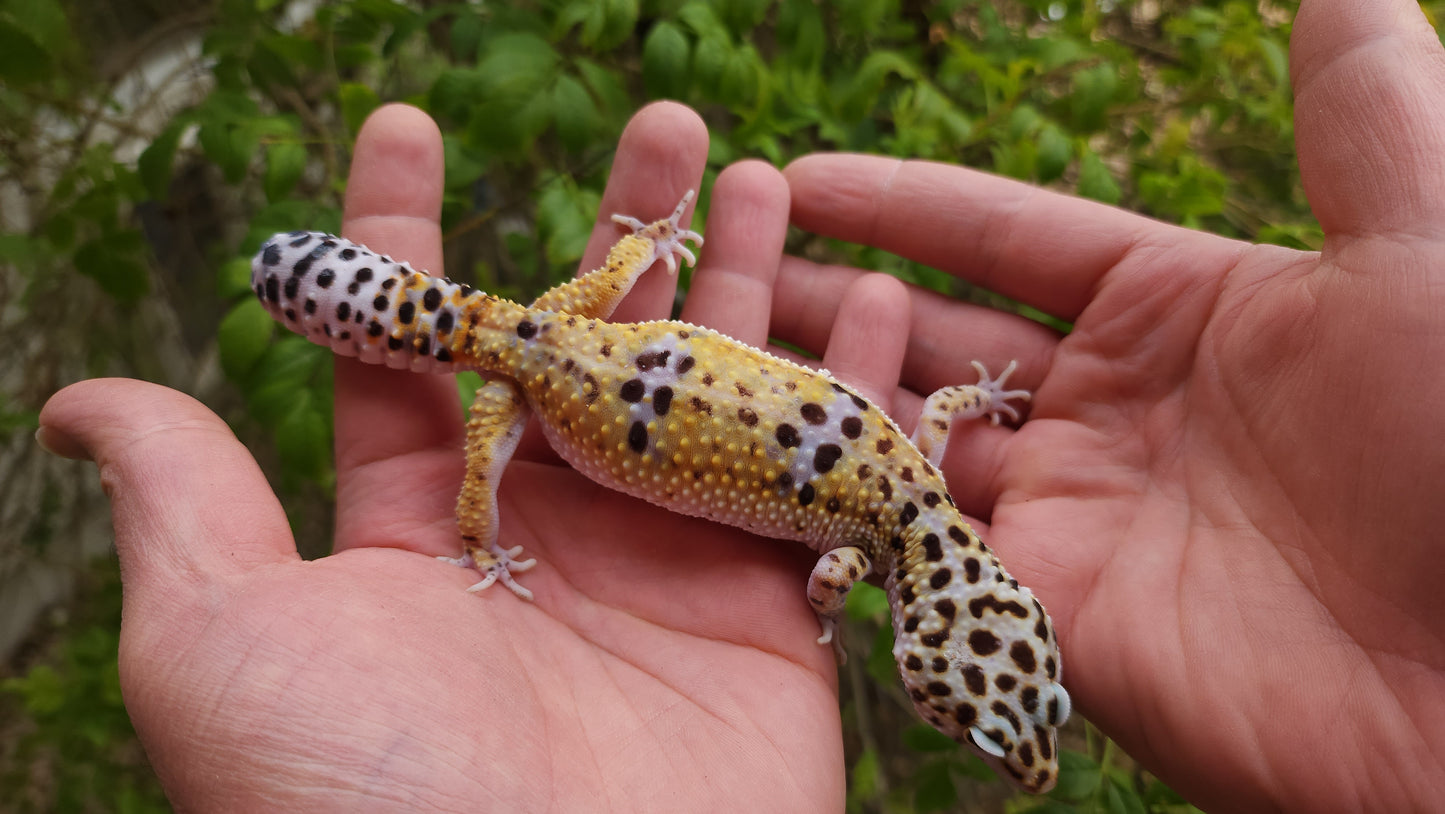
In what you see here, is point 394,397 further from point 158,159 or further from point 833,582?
point 833,582

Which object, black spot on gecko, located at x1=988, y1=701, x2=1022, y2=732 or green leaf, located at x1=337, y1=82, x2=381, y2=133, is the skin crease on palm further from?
black spot on gecko, located at x1=988, y1=701, x2=1022, y2=732

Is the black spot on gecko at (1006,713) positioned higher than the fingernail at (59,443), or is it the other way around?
the fingernail at (59,443)

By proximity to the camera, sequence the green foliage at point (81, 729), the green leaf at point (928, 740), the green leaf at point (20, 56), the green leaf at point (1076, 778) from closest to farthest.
Answer: the green leaf at point (20, 56), the green leaf at point (1076, 778), the green leaf at point (928, 740), the green foliage at point (81, 729)

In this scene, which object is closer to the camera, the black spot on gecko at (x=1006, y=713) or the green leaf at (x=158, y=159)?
the black spot on gecko at (x=1006, y=713)

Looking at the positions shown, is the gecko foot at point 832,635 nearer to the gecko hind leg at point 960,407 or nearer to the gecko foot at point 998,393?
the gecko hind leg at point 960,407

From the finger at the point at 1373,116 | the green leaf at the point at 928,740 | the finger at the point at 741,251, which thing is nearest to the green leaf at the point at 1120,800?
the green leaf at the point at 928,740

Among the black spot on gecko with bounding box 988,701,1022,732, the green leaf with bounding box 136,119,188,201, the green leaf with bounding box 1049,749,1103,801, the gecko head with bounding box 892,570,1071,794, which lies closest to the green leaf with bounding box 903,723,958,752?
the gecko head with bounding box 892,570,1071,794

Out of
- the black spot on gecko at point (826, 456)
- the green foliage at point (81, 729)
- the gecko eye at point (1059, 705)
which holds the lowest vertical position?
the green foliage at point (81, 729)
